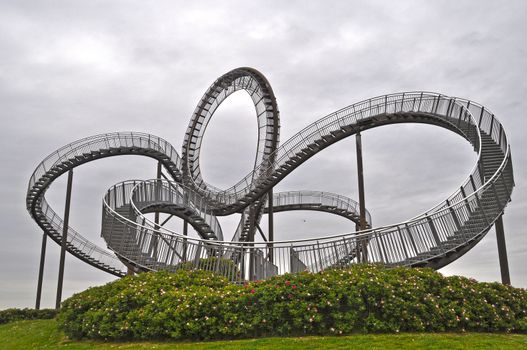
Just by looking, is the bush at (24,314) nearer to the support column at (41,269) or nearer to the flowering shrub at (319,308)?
the support column at (41,269)

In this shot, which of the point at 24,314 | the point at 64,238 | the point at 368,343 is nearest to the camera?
the point at 368,343

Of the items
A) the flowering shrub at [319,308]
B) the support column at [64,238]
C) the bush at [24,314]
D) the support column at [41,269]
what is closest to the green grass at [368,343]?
the flowering shrub at [319,308]

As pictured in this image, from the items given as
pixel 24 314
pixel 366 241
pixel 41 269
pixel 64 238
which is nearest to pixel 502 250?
pixel 366 241

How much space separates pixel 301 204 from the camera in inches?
1388

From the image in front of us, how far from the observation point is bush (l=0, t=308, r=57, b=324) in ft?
66.8

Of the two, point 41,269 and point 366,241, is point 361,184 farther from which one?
point 41,269

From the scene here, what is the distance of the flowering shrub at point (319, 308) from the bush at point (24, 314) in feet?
35.4

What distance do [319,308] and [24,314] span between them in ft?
53.0

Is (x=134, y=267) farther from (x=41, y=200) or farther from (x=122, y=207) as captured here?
(x=41, y=200)

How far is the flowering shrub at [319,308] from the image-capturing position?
9.84 meters

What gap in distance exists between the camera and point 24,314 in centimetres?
2084

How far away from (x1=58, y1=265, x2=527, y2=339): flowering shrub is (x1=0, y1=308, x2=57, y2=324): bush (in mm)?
10800

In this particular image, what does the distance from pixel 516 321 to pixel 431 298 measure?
1.93m

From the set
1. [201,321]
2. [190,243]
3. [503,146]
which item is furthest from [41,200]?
[503,146]
